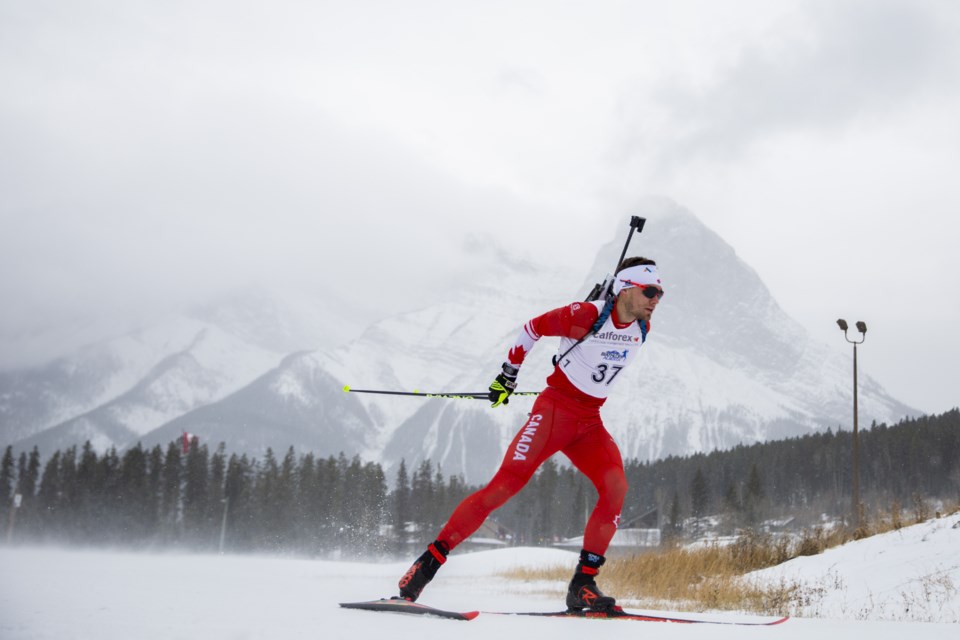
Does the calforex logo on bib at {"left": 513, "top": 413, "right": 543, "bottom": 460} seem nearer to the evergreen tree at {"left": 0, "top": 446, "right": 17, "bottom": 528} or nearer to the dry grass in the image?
the dry grass

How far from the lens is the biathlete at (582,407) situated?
5.92m

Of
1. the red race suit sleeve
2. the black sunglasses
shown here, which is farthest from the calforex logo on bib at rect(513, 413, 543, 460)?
the black sunglasses

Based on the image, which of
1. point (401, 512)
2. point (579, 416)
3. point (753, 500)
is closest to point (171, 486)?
point (401, 512)

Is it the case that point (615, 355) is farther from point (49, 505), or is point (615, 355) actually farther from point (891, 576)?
point (49, 505)

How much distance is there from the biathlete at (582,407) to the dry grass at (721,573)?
3120 mm

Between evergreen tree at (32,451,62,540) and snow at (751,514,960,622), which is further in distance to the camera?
evergreen tree at (32,451,62,540)

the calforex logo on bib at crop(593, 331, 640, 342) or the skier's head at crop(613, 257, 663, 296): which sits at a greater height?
the skier's head at crop(613, 257, 663, 296)

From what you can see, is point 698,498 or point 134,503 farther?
point 698,498

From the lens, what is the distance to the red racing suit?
5992 mm

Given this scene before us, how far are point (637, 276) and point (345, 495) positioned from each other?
84744mm

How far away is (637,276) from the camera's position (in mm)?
6309

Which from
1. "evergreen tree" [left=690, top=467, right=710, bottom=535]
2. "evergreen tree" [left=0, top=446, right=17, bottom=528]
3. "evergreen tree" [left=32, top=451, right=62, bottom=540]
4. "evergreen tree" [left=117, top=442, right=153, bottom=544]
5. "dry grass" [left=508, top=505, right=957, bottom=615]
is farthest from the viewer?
"evergreen tree" [left=690, top=467, right=710, bottom=535]

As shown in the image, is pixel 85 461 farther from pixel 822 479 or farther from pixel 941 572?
pixel 822 479

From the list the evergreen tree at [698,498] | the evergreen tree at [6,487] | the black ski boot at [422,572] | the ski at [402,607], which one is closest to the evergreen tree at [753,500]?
the evergreen tree at [698,498]
